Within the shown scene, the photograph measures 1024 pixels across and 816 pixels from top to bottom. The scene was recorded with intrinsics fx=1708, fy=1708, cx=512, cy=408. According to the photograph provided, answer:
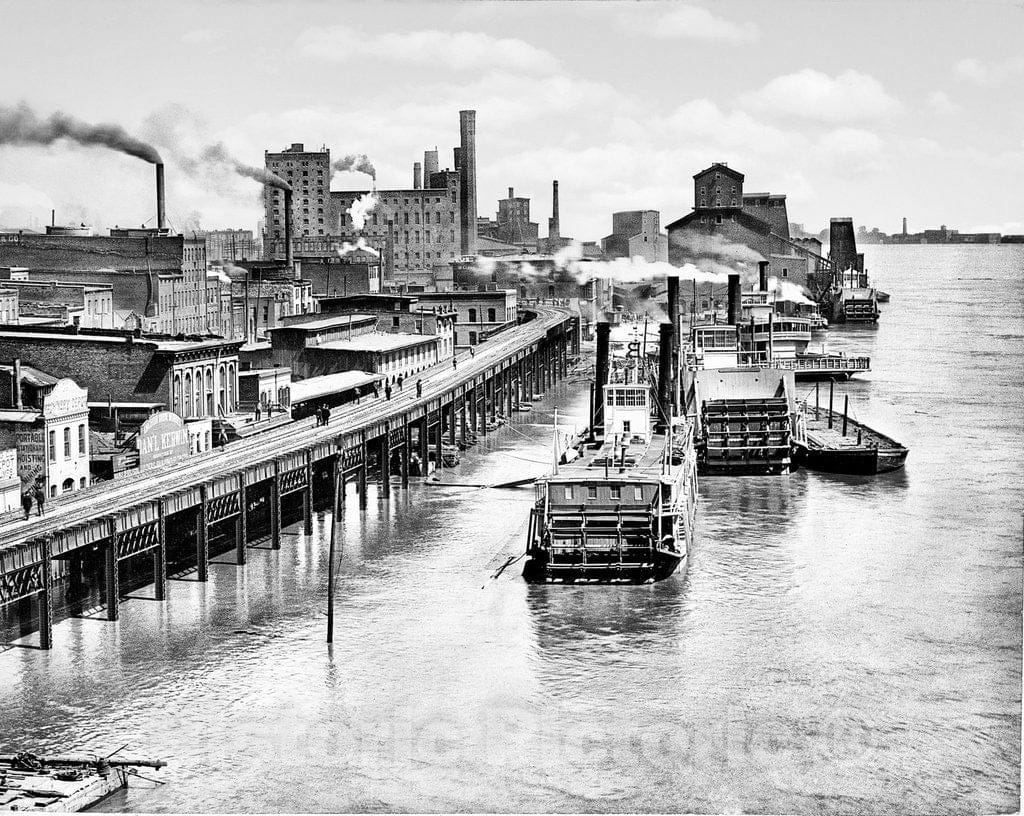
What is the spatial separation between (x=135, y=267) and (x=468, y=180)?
165 ft

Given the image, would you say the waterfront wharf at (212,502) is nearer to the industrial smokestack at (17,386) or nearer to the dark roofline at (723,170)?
the industrial smokestack at (17,386)

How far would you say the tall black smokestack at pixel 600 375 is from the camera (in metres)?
62.4

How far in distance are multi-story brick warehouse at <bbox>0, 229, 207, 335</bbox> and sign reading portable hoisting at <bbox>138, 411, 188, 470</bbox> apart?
3083 cm

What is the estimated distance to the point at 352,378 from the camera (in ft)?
255

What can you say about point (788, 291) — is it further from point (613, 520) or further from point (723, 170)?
point (613, 520)

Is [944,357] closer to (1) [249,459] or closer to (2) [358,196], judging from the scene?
(2) [358,196]

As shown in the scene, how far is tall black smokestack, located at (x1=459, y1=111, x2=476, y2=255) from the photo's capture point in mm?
132625

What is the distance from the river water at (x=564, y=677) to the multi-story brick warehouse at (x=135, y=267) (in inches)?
1382

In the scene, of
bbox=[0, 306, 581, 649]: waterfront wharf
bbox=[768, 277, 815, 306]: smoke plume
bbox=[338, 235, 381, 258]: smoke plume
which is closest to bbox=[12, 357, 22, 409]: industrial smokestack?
bbox=[0, 306, 581, 649]: waterfront wharf

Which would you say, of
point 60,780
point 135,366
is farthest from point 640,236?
point 60,780

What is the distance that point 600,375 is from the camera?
6456 centimetres

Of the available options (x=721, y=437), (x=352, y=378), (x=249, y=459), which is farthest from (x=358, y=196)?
(x=249, y=459)

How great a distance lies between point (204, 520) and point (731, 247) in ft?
352

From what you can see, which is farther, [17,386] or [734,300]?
[734,300]
